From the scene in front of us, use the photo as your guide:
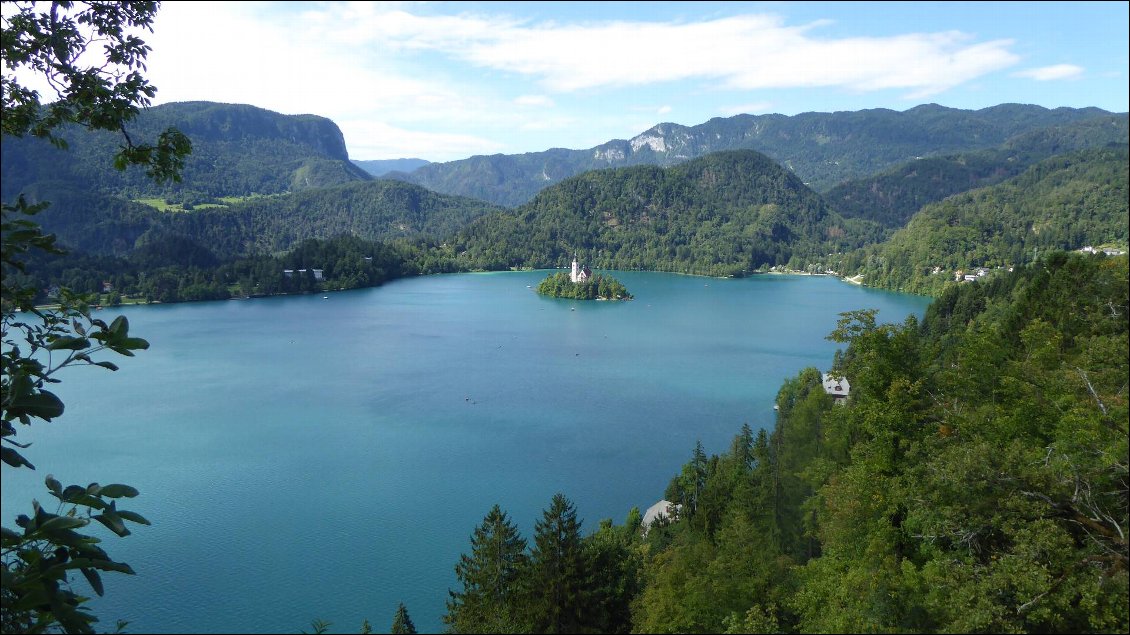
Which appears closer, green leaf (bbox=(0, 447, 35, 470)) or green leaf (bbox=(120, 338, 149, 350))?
green leaf (bbox=(0, 447, 35, 470))

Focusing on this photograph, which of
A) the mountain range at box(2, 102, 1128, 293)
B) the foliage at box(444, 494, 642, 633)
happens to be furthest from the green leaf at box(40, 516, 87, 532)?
the mountain range at box(2, 102, 1128, 293)

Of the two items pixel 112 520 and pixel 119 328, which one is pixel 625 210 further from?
pixel 112 520

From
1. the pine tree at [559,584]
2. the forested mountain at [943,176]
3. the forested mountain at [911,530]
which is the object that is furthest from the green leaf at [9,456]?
the forested mountain at [943,176]

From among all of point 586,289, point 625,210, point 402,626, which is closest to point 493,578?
point 402,626

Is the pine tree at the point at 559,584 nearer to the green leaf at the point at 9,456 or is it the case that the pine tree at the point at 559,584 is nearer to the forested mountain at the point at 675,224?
the green leaf at the point at 9,456

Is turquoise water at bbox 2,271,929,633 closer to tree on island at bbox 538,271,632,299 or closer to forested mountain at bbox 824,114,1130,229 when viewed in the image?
tree on island at bbox 538,271,632,299

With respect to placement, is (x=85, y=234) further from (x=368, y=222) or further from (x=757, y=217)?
(x=757, y=217)
